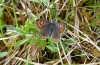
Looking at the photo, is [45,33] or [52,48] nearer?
[45,33]

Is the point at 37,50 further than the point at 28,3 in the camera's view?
No

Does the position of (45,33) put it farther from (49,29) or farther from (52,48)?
(52,48)

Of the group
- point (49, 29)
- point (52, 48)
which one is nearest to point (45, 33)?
point (49, 29)

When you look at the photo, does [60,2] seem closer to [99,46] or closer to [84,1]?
[84,1]

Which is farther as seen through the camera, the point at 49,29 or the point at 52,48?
the point at 52,48

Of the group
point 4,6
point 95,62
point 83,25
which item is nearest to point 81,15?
point 83,25

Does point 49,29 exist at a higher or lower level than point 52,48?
higher

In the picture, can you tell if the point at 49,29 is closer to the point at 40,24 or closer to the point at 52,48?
the point at 40,24

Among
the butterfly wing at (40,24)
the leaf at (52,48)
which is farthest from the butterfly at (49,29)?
the leaf at (52,48)

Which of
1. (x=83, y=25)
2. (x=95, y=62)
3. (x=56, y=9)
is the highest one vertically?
(x=56, y=9)
